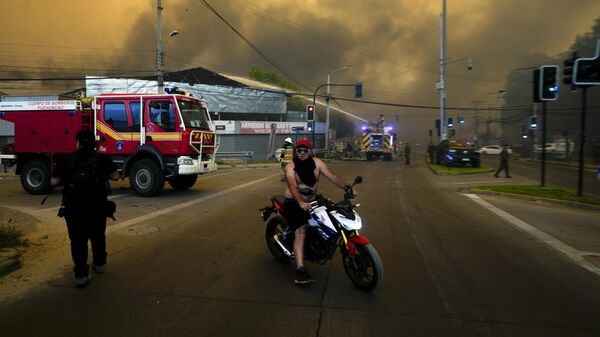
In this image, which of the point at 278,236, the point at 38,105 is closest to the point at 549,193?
the point at 278,236

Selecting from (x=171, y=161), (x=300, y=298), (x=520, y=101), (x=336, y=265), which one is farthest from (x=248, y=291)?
(x=520, y=101)

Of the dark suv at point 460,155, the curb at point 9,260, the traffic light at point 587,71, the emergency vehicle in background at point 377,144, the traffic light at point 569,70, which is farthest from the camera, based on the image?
the emergency vehicle in background at point 377,144

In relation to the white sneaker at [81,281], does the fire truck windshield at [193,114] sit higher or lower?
higher

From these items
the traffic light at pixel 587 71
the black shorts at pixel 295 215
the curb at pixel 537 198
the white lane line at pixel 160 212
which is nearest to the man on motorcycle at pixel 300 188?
the black shorts at pixel 295 215

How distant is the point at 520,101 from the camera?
10812cm

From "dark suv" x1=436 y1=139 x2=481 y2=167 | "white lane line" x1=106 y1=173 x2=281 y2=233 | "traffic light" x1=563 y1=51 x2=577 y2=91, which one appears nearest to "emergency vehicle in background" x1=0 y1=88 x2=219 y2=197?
"white lane line" x1=106 y1=173 x2=281 y2=233

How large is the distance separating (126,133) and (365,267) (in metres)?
9.83

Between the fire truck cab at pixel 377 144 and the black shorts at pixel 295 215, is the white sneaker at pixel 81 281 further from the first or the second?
the fire truck cab at pixel 377 144

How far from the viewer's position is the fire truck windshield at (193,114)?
1299cm

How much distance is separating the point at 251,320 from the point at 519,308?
8.88ft

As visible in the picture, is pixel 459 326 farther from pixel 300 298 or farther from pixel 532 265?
pixel 532 265

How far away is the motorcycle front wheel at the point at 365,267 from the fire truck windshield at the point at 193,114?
880 cm

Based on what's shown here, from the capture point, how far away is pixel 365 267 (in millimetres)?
5145

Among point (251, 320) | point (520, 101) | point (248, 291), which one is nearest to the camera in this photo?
point (251, 320)
